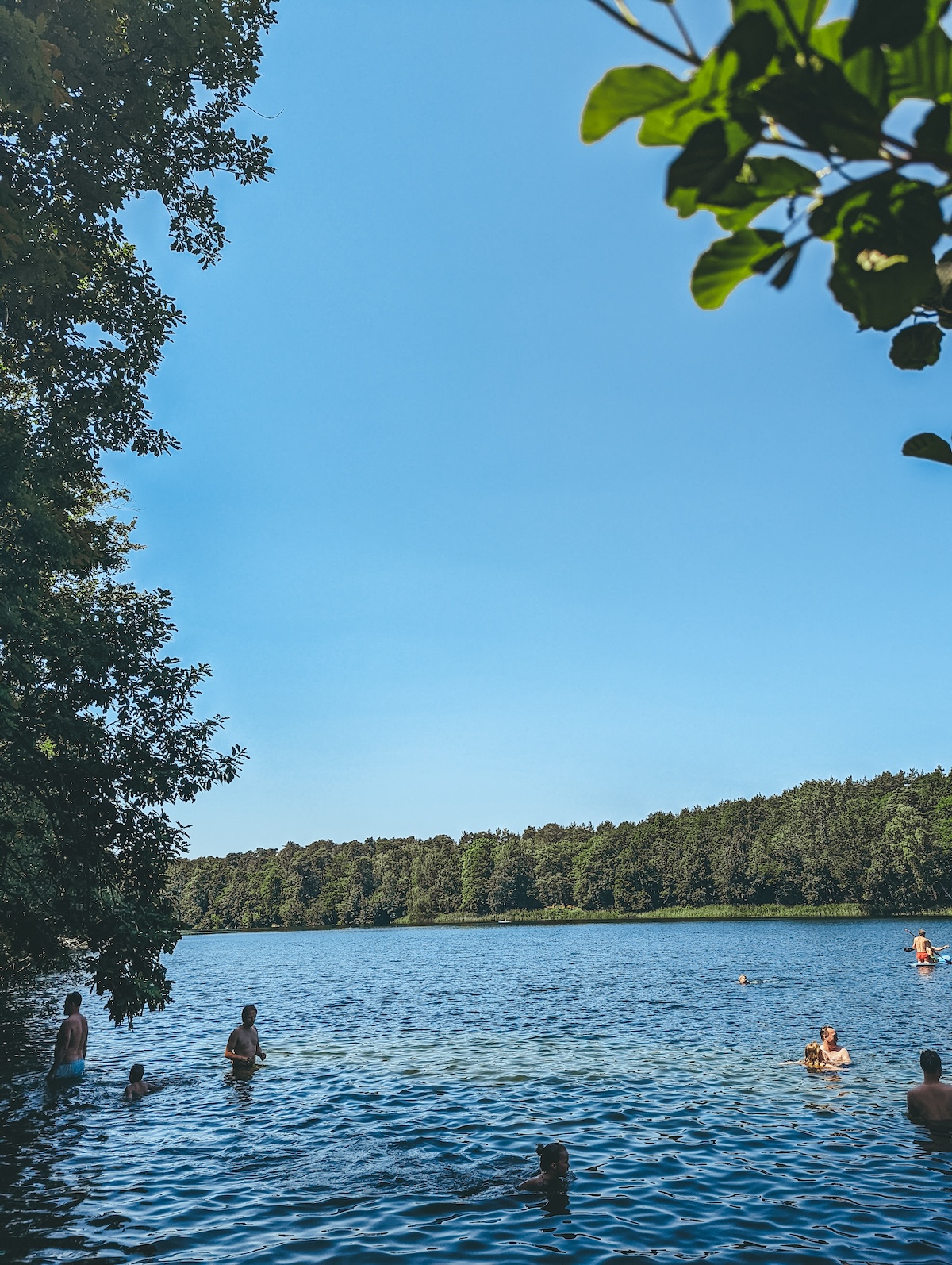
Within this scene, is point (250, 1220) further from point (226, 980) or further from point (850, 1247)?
point (226, 980)

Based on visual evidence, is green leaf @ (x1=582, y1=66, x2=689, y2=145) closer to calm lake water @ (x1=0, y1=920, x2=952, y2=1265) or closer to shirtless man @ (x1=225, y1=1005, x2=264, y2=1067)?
calm lake water @ (x1=0, y1=920, x2=952, y2=1265)

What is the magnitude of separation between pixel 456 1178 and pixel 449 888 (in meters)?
160

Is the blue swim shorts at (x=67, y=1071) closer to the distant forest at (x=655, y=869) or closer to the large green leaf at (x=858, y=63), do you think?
the large green leaf at (x=858, y=63)

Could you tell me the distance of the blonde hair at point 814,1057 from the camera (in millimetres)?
20484

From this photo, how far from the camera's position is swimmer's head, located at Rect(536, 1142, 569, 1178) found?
13109 mm

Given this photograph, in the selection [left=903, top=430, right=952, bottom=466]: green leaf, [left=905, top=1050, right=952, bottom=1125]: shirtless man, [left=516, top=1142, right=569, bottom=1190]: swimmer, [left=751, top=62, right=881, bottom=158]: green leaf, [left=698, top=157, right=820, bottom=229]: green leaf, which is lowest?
[left=516, top=1142, right=569, bottom=1190]: swimmer

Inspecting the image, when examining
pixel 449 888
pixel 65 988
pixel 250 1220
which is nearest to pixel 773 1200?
pixel 250 1220

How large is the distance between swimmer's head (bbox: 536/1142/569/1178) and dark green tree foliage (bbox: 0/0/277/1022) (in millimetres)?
6979

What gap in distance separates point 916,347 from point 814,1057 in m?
23.5

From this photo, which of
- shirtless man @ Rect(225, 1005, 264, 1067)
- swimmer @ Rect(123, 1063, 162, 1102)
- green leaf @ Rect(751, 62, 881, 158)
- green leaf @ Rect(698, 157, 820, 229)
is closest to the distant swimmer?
shirtless man @ Rect(225, 1005, 264, 1067)

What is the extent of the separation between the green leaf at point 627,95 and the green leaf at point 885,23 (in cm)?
24

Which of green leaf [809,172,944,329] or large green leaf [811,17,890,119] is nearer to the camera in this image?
large green leaf [811,17,890,119]

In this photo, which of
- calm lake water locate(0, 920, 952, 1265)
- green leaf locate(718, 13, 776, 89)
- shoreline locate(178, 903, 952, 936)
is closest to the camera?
green leaf locate(718, 13, 776, 89)

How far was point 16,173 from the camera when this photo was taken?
12.2 m
